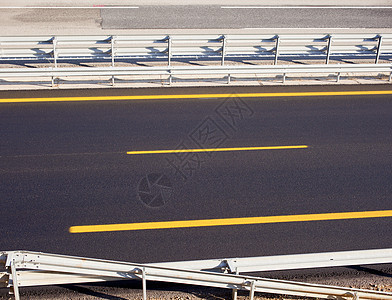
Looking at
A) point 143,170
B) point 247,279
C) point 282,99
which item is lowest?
point 247,279

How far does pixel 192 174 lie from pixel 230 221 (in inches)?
61.1

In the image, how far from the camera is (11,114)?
10.6m

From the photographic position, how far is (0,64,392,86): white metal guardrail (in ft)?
39.0

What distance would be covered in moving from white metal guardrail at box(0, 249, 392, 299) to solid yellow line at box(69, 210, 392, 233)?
1.66m

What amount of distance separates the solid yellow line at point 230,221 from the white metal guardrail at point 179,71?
19.0ft

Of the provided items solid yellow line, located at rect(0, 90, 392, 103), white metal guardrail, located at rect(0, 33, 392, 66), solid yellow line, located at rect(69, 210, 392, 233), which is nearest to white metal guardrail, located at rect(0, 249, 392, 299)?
solid yellow line, located at rect(69, 210, 392, 233)

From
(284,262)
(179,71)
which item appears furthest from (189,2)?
(284,262)

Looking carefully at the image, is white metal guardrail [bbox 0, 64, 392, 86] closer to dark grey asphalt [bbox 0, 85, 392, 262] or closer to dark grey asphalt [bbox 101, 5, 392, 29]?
dark grey asphalt [bbox 0, 85, 392, 262]

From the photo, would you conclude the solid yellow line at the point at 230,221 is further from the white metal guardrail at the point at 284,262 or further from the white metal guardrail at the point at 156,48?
the white metal guardrail at the point at 156,48

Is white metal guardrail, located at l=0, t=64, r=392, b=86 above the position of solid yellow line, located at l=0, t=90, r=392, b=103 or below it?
above

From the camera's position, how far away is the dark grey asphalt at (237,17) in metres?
17.3

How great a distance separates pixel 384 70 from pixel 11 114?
32.1 ft

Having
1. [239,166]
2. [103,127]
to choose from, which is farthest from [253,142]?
[103,127]

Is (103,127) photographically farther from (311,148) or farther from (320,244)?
(320,244)
